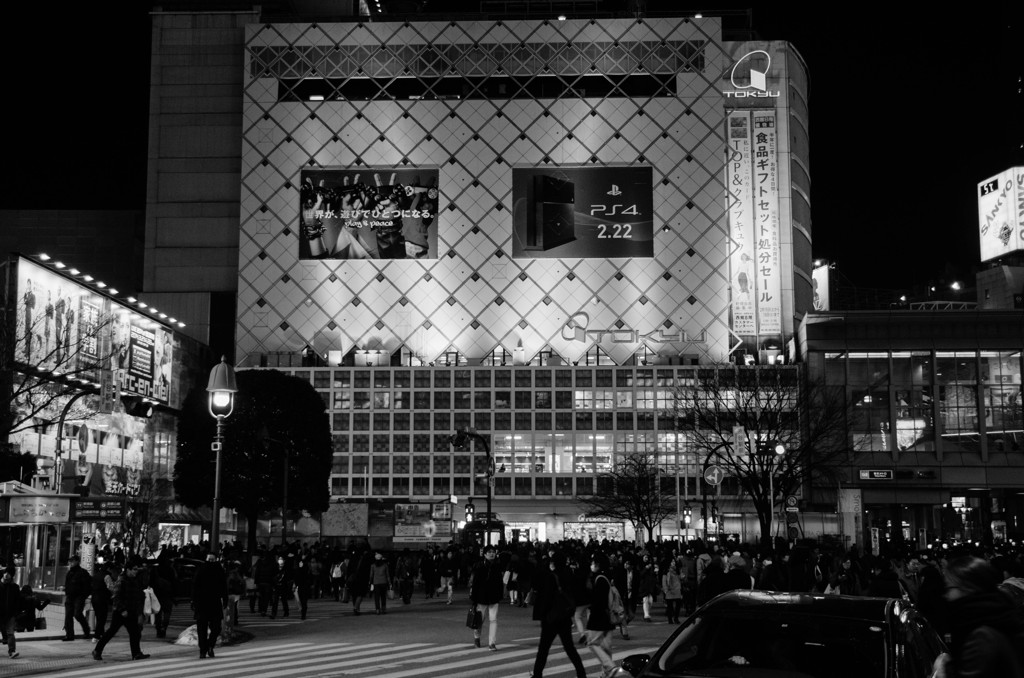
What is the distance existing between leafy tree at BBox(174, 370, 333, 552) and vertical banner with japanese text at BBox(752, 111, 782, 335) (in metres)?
40.2

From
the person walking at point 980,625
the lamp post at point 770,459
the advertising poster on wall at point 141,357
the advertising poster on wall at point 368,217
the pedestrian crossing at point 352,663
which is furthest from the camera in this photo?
the advertising poster on wall at point 368,217

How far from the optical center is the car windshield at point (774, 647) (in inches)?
281

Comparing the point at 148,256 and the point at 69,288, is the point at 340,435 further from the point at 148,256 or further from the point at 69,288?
the point at 69,288

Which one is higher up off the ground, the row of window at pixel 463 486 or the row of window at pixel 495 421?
the row of window at pixel 495 421

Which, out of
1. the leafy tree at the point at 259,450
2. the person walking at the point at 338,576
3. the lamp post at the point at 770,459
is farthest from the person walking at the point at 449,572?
the leafy tree at the point at 259,450

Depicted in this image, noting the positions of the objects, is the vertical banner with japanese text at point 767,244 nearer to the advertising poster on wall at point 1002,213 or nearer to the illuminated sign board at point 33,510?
the advertising poster on wall at point 1002,213

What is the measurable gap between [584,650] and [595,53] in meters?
78.8

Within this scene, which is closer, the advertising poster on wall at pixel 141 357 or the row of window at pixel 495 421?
the advertising poster on wall at pixel 141 357

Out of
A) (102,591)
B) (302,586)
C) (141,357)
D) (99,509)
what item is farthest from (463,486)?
(102,591)

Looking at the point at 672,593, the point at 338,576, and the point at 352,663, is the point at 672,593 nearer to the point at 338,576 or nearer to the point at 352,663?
the point at 352,663

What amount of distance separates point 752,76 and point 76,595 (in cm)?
7761

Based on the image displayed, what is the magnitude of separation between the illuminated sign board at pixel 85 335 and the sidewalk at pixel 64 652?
13.1 m

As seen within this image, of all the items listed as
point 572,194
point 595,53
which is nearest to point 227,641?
point 572,194

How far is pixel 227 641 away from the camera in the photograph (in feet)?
70.7
